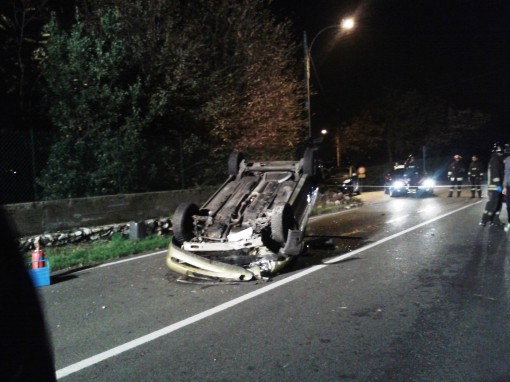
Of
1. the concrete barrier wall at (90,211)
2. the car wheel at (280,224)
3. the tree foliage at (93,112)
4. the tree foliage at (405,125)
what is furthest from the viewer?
the tree foliage at (405,125)

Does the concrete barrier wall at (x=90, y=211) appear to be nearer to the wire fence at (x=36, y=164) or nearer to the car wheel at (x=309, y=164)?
the wire fence at (x=36, y=164)

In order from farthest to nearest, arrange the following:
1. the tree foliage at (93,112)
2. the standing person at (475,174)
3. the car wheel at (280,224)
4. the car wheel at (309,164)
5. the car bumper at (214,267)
A: the standing person at (475,174) → the tree foliage at (93,112) → the car wheel at (309,164) → the car wheel at (280,224) → the car bumper at (214,267)

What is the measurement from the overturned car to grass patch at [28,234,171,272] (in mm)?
2163

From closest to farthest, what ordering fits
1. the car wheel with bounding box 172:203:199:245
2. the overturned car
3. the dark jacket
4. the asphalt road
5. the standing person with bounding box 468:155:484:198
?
1. the asphalt road
2. the overturned car
3. the car wheel with bounding box 172:203:199:245
4. the dark jacket
5. the standing person with bounding box 468:155:484:198

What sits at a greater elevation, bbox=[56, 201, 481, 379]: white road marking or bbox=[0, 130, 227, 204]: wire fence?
bbox=[0, 130, 227, 204]: wire fence

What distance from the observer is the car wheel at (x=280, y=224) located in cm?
707

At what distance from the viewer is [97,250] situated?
31.1ft

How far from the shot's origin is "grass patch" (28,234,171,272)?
27.8ft

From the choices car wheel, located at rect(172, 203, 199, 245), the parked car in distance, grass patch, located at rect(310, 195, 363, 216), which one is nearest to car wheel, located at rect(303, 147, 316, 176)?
car wheel, located at rect(172, 203, 199, 245)

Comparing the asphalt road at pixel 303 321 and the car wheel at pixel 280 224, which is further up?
the car wheel at pixel 280 224

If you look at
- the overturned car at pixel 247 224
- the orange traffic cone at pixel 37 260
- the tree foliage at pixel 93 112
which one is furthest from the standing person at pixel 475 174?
the orange traffic cone at pixel 37 260

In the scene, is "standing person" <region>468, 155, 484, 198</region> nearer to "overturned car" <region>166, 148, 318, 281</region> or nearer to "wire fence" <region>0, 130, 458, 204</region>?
"wire fence" <region>0, 130, 458, 204</region>

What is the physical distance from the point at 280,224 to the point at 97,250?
14.3 feet

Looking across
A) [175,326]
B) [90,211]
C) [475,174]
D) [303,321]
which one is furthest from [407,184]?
[175,326]
